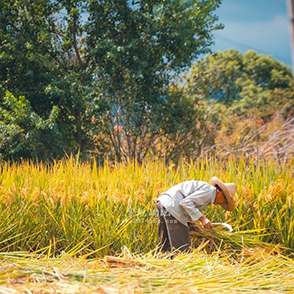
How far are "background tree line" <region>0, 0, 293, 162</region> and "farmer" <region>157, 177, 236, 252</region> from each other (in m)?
6.44

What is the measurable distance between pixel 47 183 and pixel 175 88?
7.74 metres

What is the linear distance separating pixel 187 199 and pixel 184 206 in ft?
0.26

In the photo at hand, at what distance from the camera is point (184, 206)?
4.61 meters

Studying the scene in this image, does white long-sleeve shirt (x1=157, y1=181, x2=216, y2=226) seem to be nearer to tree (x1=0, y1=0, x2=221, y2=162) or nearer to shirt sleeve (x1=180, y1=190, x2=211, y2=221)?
shirt sleeve (x1=180, y1=190, x2=211, y2=221)

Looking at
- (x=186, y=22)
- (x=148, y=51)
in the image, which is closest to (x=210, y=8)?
(x=186, y=22)

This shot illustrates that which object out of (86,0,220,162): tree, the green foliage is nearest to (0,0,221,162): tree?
(86,0,220,162): tree

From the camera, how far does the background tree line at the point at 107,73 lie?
37.7 feet

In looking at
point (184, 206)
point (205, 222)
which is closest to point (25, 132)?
point (184, 206)

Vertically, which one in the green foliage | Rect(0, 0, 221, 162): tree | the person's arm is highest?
Rect(0, 0, 221, 162): tree

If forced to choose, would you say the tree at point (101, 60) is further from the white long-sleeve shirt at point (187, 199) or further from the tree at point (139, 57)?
the white long-sleeve shirt at point (187, 199)

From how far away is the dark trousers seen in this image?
4.67 metres

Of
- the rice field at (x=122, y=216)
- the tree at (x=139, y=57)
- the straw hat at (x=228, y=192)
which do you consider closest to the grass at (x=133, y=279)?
the rice field at (x=122, y=216)

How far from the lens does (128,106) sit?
12.0m

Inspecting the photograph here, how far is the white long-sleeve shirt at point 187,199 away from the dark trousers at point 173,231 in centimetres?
7
